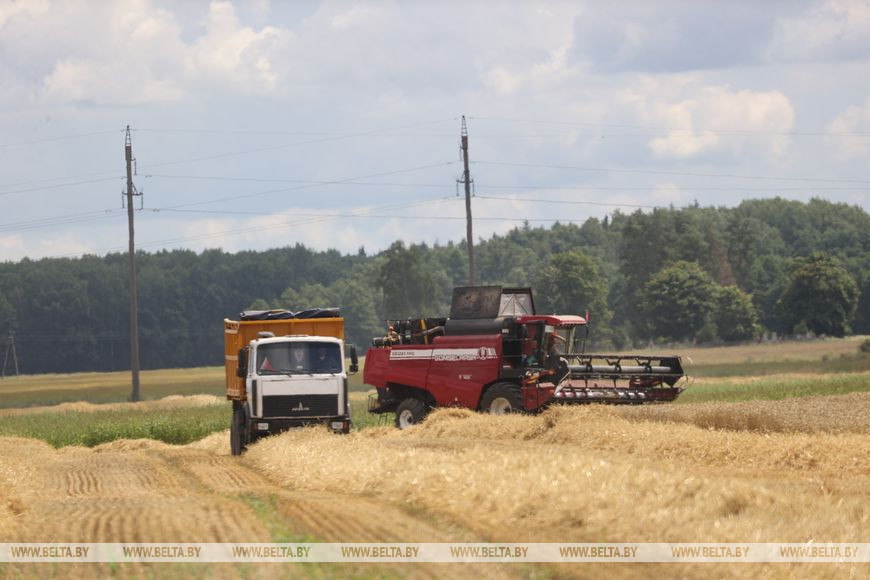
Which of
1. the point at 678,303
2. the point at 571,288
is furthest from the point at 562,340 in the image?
the point at 571,288

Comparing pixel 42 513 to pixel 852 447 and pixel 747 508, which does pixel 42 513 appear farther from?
pixel 852 447

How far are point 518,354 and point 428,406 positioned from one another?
10.3 feet

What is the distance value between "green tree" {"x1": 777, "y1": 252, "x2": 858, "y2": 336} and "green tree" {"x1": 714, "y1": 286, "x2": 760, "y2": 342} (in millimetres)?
5053

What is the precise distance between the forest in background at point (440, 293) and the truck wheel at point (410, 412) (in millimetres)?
95762

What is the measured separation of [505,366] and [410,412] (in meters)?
3.12

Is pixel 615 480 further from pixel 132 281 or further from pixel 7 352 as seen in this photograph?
pixel 7 352

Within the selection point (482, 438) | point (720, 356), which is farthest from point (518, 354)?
point (720, 356)

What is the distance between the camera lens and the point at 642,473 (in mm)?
14812

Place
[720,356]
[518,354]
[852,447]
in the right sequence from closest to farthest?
[852,447] → [518,354] → [720,356]

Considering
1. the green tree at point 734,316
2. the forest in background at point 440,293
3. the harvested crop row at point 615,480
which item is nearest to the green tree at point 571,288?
the forest in background at point 440,293

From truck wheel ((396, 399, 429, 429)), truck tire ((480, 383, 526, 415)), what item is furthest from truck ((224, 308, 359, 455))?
truck wheel ((396, 399, 429, 429))

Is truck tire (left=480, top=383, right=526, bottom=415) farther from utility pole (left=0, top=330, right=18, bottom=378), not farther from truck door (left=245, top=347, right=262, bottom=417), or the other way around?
utility pole (left=0, top=330, right=18, bottom=378)

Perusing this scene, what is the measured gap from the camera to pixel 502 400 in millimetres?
32562

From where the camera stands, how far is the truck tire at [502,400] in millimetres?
32156
